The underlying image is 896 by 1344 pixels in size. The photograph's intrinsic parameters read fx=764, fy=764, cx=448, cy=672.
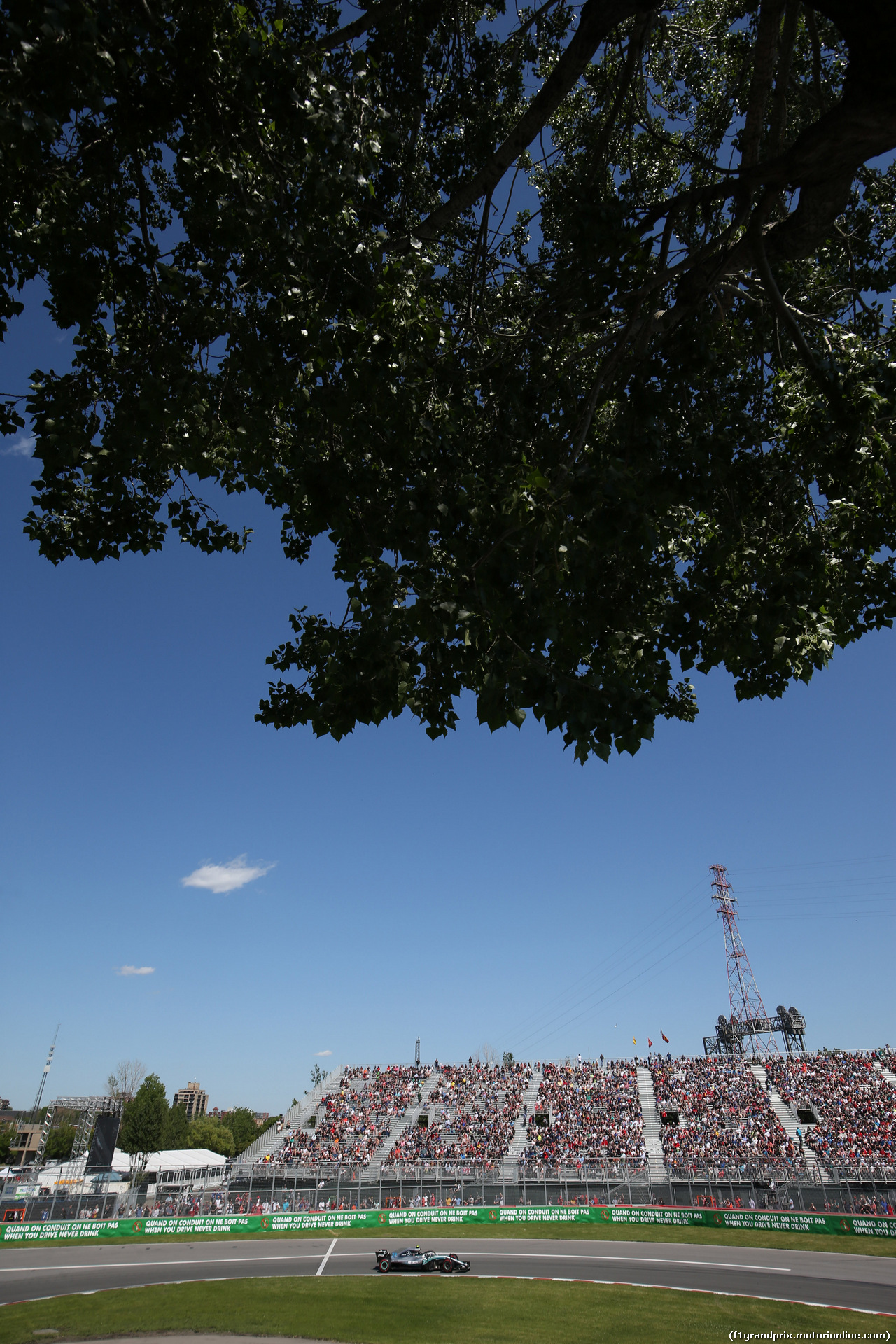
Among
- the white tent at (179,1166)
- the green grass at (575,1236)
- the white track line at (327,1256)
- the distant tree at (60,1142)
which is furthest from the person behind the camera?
the distant tree at (60,1142)

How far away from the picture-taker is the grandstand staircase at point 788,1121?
1093 inches

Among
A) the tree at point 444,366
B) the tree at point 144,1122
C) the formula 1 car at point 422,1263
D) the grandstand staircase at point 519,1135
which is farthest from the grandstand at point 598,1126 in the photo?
the tree at point 444,366

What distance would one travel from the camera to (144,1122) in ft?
199

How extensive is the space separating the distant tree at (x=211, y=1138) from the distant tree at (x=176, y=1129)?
387 centimetres

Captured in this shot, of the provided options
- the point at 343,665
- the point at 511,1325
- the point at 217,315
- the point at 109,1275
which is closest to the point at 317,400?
the point at 217,315

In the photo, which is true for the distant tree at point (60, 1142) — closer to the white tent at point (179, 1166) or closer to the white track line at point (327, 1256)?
the white tent at point (179, 1166)

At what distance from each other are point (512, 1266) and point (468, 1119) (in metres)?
20.5

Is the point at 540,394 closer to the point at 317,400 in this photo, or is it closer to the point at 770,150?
the point at 317,400

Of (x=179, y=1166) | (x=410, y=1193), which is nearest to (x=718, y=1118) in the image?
(x=410, y=1193)

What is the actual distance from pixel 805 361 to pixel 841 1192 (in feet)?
99.8

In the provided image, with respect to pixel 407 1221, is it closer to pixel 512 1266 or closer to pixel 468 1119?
pixel 512 1266

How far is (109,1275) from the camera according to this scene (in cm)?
2083

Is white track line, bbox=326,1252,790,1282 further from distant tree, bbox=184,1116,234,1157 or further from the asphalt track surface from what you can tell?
distant tree, bbox=184,1116,234,1157

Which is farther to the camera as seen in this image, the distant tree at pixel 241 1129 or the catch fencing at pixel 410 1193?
the distant tree at pixel 241 1129
